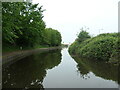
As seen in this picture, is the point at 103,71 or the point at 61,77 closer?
the point at 61,77

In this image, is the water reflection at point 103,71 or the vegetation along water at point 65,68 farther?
the water reflection at point 103,71

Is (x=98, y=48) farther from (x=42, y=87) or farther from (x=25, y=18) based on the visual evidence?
(x=25, y=18)

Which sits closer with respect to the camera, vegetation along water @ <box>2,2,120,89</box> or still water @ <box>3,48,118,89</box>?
still water @ <box>3,48,118,89</box>

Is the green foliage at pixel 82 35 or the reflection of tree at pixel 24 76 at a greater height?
the green foliage at pixel 82 35

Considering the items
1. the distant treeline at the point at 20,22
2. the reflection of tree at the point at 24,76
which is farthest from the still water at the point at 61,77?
the distant treeline at the point at 20,22

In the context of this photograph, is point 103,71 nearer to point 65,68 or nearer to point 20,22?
point 65,68

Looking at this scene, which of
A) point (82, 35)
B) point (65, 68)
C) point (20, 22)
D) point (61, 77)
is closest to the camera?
point (61, 77)

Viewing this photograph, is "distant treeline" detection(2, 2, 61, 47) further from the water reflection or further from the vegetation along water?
the water reflection

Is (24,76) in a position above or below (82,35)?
below

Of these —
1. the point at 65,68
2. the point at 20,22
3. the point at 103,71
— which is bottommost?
the point at 65,68

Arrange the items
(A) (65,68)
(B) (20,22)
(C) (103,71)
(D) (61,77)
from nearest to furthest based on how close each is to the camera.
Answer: (D) (61,77) → (C) (103,71) → (A) (65,68) → (B) (20,22)

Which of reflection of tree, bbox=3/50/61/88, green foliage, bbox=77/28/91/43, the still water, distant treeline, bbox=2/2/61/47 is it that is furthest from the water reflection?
green foliage, bbox=77/28/91/43

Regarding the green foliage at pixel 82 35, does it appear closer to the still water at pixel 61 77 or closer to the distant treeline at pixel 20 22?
the distant treeline at pixel 20 22

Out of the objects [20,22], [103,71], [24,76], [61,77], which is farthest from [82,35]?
[24,76]
